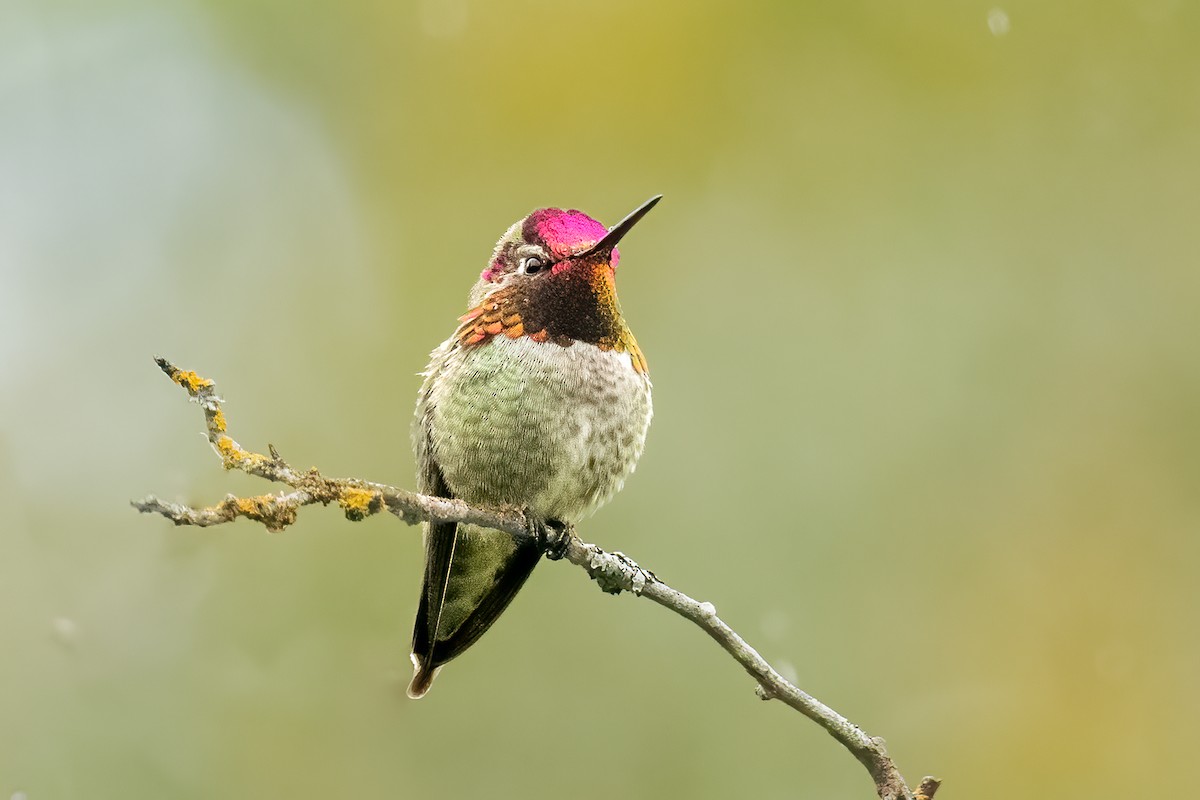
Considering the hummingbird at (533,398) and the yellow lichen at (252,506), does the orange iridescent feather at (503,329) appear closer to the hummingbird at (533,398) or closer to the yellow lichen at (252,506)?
the hummingbird at (533,398)

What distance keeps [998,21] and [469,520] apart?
8.04 metres

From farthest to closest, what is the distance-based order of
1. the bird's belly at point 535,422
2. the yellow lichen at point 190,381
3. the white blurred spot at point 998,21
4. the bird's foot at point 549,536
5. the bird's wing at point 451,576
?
1. the white blurred spot at point 998,21
2. the bird's wing at point 451,576
3. the bird's foot at point 549,536
4. the bird's belly at point 535,422
5. the yellow lichen at point 190,381

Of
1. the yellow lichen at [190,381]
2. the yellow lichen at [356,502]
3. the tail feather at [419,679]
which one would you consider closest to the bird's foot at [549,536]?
the tail feather at [419,679]

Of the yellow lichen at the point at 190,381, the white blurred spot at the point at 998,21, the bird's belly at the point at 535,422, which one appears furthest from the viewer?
the white blurred spot at the point at 998,21

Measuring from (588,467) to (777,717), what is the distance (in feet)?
13.8

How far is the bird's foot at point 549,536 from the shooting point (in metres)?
4.14

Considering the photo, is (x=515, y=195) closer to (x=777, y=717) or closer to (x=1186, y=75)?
(x=777, y=717)

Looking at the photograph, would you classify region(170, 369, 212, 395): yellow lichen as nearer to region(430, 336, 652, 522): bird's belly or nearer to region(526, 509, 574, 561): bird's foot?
region(430, 336, 652, 522): bird's belly

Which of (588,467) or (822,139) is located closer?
(588,467)

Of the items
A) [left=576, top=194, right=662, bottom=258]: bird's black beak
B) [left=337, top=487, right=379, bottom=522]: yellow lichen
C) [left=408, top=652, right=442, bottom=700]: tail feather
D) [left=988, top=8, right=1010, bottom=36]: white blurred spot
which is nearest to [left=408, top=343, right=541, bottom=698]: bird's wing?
[left=408, top=652, right=442, bottom=700]: tail feather

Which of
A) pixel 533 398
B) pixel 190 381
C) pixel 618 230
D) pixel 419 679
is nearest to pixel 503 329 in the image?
pixel 533 398

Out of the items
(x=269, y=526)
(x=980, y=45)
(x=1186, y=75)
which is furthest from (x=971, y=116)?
(x=269, y=526)

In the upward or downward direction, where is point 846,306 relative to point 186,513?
upward

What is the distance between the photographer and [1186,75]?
9922 mm
